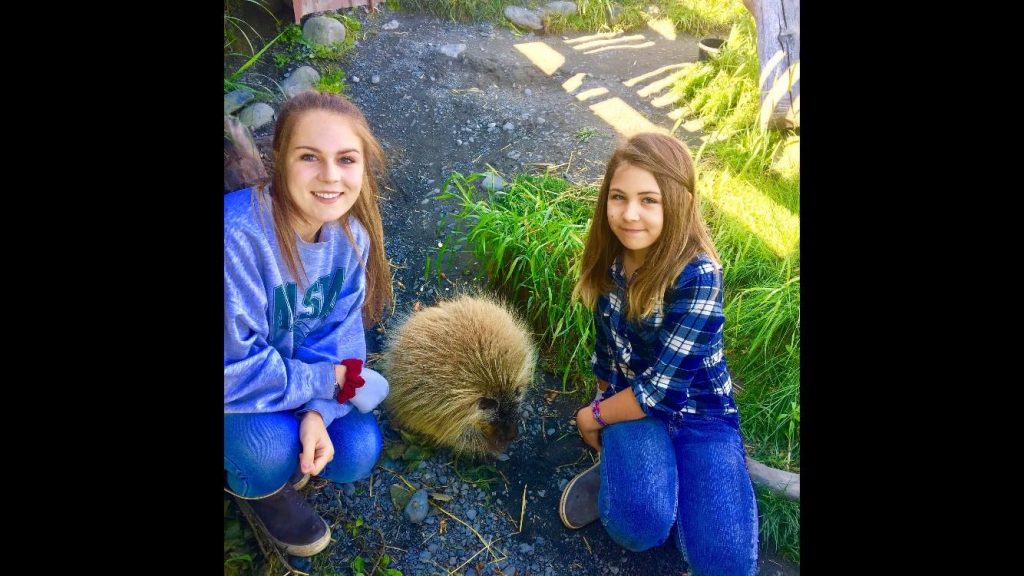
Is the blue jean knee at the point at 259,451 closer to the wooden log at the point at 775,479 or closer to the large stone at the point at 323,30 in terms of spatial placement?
the large stone at the point at 323,30

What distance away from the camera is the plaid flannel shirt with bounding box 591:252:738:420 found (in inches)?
46.2

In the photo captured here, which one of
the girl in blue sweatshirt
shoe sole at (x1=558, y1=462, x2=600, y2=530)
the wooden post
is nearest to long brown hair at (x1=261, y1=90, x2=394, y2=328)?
the girl in blue sweatshirt

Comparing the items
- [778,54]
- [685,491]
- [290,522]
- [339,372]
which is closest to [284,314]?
[339,372]

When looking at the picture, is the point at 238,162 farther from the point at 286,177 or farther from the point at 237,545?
the point at 237,545

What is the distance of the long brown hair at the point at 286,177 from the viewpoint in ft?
3.08

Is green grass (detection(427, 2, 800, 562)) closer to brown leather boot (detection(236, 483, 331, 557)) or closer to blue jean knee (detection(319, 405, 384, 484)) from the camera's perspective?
blue jean knee (detection(319, 405, 384, 484))

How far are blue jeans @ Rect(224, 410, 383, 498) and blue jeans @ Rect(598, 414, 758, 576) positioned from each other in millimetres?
531

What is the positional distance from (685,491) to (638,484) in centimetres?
11

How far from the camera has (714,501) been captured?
1.33 m
